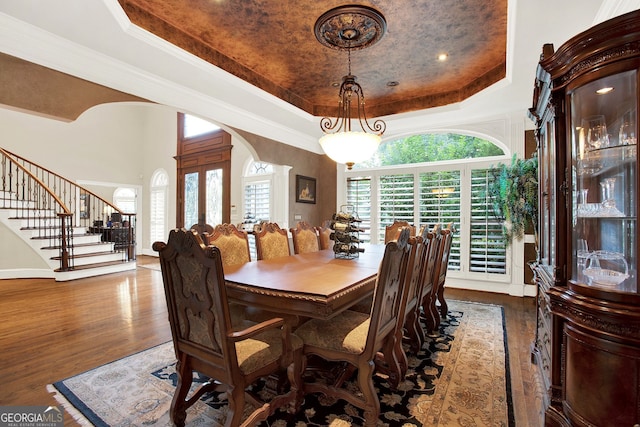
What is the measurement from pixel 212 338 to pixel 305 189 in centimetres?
486

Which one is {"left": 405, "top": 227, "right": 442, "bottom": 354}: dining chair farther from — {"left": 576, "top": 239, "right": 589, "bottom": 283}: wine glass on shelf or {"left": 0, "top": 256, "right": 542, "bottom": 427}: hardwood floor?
{"left": 576, "top": 239, "right": 589, "bottom": 283}: wine glass on shelf

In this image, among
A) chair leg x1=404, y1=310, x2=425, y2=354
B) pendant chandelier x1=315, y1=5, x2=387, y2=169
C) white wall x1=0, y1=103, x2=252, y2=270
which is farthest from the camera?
white wall x1=0, y1=103, x2=252, y2=270

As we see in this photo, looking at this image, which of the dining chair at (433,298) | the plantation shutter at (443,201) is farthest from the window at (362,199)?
the dining chair at (433,298)

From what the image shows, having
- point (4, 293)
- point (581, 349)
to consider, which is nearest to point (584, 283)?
point (581, 349)

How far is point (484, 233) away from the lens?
4836mm

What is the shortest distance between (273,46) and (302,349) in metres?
3.16

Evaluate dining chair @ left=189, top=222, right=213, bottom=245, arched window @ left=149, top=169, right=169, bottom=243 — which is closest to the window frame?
dining chair @ left=189, top=222, right=213, bottom=245

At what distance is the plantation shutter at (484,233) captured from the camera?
15.5ft

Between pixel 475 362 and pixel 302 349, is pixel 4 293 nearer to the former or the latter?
pixel 302 349

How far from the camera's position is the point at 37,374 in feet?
7.36

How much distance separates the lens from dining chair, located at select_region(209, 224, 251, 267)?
2.77 m

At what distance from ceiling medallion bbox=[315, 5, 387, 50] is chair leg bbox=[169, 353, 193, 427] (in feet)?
9.46

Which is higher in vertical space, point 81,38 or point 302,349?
point 81,38

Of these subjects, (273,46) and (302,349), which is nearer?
(302,349)
